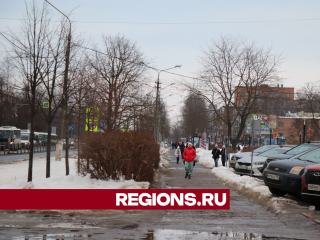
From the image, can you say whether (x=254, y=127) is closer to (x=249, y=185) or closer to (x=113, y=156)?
(x=249, y=185)

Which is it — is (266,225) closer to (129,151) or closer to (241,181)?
(129,151)

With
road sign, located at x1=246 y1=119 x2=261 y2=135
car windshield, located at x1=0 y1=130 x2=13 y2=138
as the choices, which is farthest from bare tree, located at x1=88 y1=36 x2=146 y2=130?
car windshield, located at x1=0 y1=130 x2=13 y2=138

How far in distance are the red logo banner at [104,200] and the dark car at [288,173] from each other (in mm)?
1433

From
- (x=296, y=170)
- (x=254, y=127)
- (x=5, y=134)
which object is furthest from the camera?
(x=5, y=134)

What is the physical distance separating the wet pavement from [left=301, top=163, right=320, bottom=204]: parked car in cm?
84

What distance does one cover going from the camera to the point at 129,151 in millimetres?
13039

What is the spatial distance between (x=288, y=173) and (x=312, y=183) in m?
1.54

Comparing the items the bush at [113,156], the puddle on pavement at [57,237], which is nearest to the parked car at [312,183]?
the bush at [113,156]

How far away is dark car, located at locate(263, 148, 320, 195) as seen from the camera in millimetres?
11500

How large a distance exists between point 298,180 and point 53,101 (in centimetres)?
829

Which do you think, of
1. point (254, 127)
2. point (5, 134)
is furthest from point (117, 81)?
point (5, 134)

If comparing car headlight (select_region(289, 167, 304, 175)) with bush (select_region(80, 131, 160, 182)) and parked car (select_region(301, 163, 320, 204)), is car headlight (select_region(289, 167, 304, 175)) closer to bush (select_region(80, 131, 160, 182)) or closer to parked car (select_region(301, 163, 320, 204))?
parked car (select_region(301, 163, 320, 204))

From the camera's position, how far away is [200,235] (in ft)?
23.4

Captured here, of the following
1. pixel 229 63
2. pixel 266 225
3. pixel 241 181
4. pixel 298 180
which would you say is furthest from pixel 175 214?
pixel 229 63
